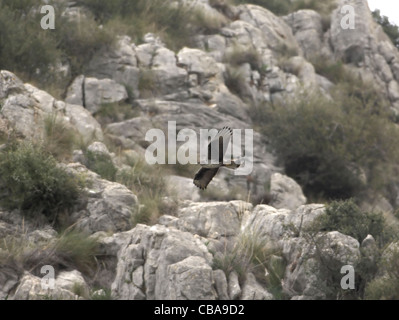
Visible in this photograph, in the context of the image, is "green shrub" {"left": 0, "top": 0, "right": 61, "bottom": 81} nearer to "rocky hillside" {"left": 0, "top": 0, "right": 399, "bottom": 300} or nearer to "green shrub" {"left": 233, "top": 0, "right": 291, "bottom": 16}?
"rocky hillside" {"left": 0, "top": 0, "right": 399, "bottom": 300}

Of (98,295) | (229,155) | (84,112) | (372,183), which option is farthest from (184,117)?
(98,295)

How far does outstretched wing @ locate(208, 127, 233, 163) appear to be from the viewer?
823 centimetres

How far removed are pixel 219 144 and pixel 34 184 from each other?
346cm

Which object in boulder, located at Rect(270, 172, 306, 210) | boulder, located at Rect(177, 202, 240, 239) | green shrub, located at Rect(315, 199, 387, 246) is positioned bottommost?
boulder, located at Rect(270, 172, 306, 210)

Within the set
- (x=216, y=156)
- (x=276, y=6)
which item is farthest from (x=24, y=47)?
(x=276, y=6)

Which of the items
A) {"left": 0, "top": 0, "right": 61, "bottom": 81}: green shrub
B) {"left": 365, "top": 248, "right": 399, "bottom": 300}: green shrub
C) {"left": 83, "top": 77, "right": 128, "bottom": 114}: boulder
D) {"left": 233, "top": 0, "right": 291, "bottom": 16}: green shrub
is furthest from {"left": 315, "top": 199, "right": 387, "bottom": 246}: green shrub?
{"left": 233, "top": 0, "right": 291, "bottom": 16}: green shrub

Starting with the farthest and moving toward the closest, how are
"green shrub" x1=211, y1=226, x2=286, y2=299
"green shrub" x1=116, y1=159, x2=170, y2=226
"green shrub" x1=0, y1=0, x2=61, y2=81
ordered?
1. "green shrub" x1=0, y1=0, x2=61, y2=81
2. "green shrub" x1=116, y1=159, x2=170, y2=226
3. "green shrub" x1=211, y1=226, x2=286, y2=299

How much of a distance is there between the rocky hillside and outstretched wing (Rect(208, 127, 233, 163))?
1.25 meters

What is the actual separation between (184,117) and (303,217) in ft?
20.7

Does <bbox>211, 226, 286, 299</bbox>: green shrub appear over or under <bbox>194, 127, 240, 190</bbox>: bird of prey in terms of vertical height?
under

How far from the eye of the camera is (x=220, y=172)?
47.8 ft

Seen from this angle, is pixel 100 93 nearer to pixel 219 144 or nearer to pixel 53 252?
pixel 53 252

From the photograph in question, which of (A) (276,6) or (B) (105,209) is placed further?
(A) (276,6)

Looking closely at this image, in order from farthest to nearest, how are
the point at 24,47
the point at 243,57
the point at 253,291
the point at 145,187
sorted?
the point at 243,57
the point at 24,47
the point at 145,187
the point at 253,291
